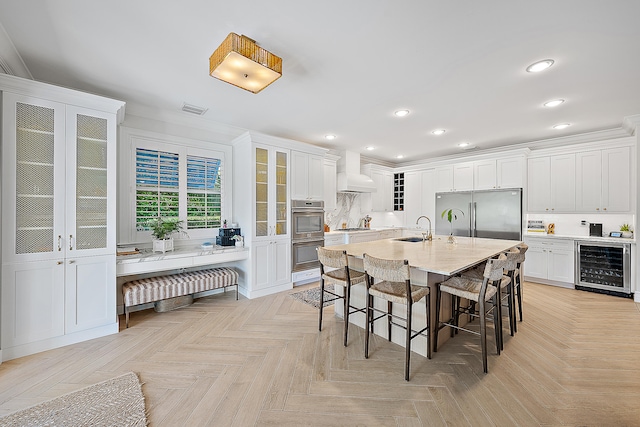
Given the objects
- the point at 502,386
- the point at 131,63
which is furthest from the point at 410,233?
the point at 131,63

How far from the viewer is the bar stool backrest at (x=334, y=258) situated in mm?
2609

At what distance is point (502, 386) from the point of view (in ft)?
6.64

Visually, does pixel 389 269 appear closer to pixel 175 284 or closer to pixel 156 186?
pixel 175 284

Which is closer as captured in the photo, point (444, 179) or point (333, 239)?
point (333, 239)

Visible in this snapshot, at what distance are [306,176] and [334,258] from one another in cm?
237

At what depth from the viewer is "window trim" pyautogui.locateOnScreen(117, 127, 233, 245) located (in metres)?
3.50

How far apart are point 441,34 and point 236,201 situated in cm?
353

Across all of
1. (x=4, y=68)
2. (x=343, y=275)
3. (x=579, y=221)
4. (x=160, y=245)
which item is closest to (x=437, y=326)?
(x=343, y=275)

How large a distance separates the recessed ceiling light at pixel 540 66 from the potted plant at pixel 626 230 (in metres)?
3.73

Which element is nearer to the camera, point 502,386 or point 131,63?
point 502,386

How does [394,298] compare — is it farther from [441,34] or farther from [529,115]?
[529,115]

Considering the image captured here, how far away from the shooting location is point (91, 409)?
179cm

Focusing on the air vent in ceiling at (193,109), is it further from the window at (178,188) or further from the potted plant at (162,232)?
the potted plant at (162,232)

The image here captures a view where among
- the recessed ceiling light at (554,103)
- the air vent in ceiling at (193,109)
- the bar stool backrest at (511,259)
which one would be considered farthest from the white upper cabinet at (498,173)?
the air vent in ceiling at (193,109)
